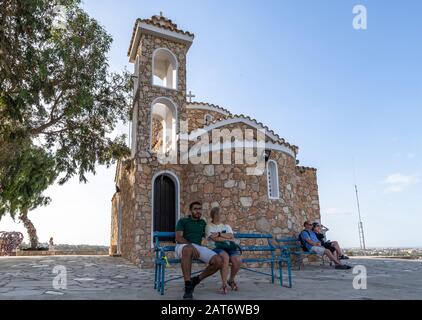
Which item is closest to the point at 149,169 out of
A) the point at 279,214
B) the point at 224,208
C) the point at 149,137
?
the point at 149,137

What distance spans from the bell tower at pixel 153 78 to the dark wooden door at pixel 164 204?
3.67 ft

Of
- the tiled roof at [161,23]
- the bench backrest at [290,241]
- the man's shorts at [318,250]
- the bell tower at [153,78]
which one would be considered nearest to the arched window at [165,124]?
the bell tower at [153,78]

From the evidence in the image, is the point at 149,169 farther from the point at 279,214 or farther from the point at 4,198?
the point at 4,198

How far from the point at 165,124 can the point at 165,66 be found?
2401 mm

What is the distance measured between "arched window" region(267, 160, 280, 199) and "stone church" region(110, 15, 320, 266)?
31mm

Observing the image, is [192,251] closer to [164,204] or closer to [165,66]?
[164,204]

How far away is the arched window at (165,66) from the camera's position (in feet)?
41.3

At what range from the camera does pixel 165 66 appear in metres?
13.6

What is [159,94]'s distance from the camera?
1197 cm

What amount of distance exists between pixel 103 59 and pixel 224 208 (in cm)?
725

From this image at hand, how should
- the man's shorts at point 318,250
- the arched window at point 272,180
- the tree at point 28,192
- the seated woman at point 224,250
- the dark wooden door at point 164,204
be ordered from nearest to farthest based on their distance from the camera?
the seated woman at point 224,250 < the man's shorts at point 318,250 < the arched window at point 272,180 < the dark wooden door at point 164,204 < the tree at point 28,192

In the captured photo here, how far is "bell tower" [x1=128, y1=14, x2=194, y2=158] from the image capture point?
11602 mm

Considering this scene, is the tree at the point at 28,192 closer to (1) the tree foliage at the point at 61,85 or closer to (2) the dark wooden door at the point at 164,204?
(1) the tree foliage at the point at 61,85
